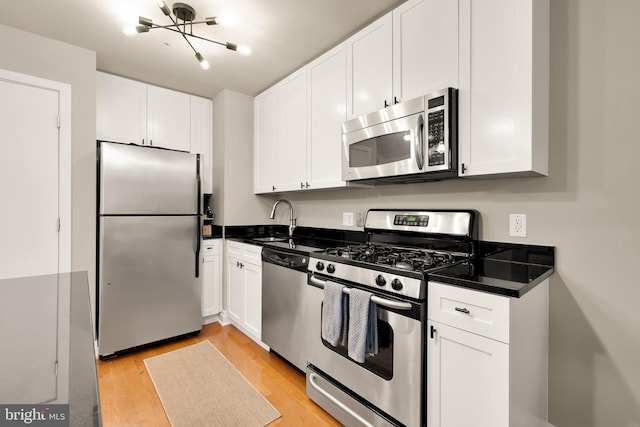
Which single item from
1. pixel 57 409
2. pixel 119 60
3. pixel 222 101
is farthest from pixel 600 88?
pixel 119 60

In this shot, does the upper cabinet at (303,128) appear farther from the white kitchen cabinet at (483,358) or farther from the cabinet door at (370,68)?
the white kitchen cabinet at (483,358)

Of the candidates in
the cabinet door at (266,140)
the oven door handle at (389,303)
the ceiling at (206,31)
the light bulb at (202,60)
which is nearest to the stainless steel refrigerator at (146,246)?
the cabinet door at (266,140)

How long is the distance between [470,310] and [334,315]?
0.75 meters

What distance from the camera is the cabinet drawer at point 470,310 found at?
3.88 feet

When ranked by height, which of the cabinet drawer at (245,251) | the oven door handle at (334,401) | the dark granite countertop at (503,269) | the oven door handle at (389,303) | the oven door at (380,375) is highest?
the dark granite countertop at (503,269)

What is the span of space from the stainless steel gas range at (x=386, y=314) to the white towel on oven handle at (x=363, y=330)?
Result: 0.03 feet

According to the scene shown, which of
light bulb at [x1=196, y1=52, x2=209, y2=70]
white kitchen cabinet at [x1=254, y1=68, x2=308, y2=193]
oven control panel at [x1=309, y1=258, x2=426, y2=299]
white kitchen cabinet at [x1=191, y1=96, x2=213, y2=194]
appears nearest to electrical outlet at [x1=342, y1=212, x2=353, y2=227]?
white kitchen cabinet at [x1=254, y1=68, x2=308, y2=193]

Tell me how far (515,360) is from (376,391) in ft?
2.33

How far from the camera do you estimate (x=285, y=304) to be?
237 cm

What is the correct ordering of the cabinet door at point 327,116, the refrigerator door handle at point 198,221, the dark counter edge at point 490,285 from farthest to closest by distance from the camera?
the refrigerator door handle at point 198,221 → the cabinet door at point 327,116 → the dark counter edge at point 490,285

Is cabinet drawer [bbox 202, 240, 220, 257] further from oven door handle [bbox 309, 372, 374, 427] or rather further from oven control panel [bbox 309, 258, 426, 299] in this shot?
oven door handle [bbox 309, 372, 374, 427]

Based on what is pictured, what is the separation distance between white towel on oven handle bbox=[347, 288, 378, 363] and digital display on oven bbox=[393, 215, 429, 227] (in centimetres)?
73

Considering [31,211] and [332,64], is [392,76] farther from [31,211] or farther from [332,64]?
[31,211]

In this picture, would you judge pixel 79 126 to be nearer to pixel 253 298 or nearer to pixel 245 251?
pixel 245 251
